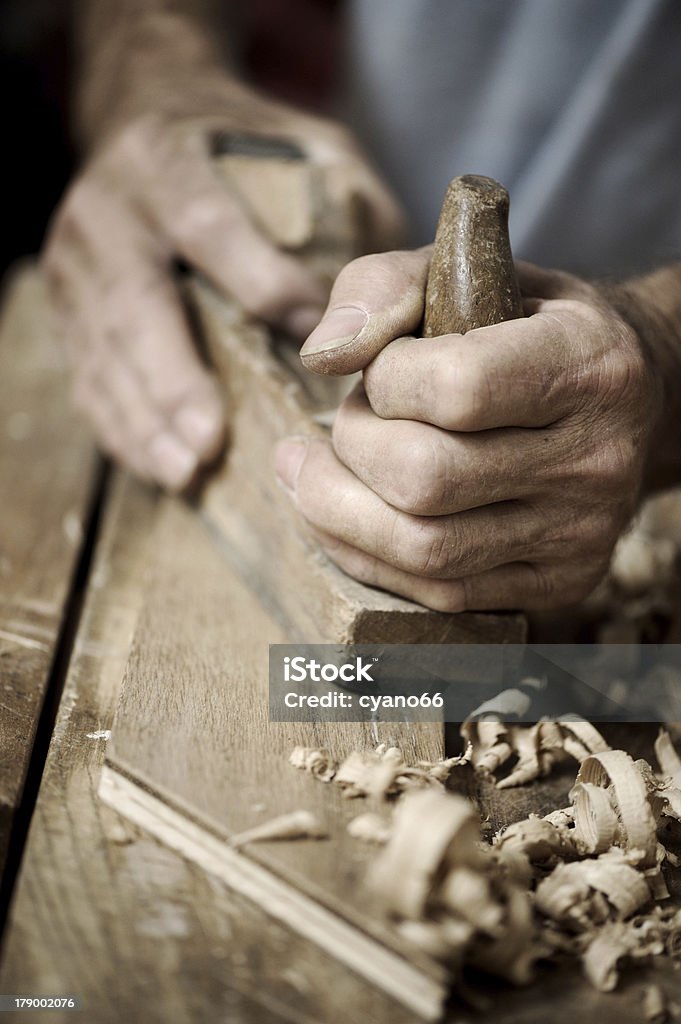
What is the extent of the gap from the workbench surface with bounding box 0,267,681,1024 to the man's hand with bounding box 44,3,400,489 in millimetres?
333

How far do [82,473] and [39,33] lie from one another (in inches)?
75.7

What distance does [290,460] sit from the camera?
98 cm

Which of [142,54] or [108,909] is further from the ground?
[142,54]

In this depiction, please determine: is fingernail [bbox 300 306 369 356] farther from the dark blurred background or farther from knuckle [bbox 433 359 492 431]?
the dark blurred background

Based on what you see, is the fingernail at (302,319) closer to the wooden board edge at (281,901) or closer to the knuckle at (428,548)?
the knuckle at (428,548)

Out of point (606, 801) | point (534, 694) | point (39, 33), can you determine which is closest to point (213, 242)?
point (534, 694)

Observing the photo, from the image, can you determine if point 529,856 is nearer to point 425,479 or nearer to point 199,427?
point 425,479

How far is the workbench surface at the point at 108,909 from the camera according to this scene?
2.02ft

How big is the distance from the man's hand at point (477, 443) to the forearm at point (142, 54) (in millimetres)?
1090

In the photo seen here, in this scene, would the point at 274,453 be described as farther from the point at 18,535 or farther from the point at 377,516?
the point at 18,535

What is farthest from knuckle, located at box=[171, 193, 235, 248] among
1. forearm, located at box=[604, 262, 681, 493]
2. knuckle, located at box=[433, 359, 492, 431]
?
knuckle, located at box=[433, 359, 492, 431]

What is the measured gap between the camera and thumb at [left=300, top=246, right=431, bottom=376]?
0.80 meters

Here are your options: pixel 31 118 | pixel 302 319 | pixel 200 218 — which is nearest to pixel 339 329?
pixel 302 319

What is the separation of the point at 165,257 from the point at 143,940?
1.08 meters
